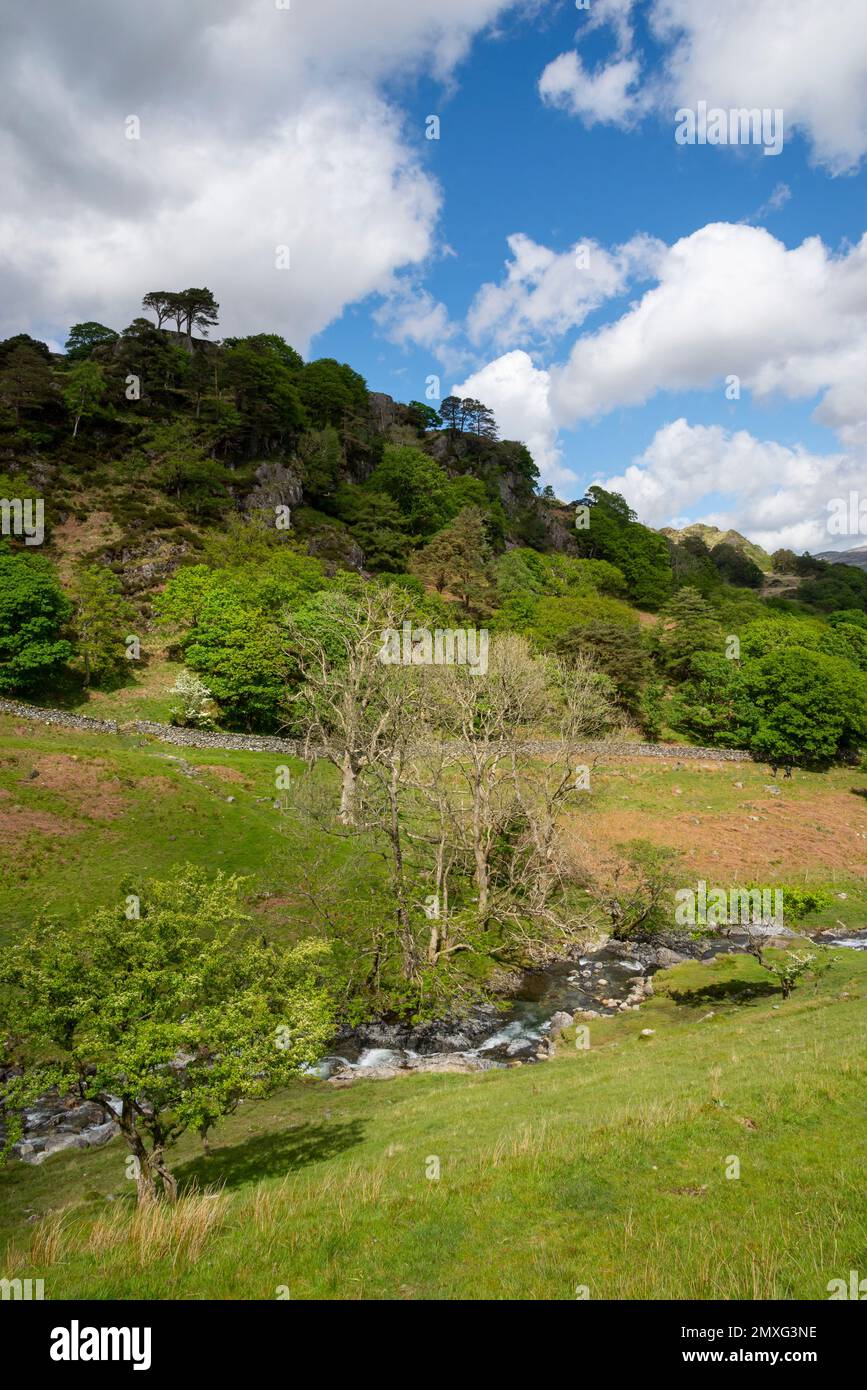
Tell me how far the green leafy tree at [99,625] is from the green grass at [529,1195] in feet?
151

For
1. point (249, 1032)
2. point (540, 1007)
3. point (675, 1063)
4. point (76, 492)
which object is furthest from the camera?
point (76, 492)

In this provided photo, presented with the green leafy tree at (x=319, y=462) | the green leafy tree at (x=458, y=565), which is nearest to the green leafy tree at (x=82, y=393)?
the green leafy tree at (x=319, y=462)

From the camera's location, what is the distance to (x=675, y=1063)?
17531 mm

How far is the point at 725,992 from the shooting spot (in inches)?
1083

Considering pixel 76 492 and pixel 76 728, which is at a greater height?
pixel 76 492

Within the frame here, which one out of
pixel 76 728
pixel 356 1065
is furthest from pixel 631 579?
pixel 356 1065

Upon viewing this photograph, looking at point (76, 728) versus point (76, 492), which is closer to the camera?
point (76, 728)

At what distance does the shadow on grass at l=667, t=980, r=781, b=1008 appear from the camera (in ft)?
Result: 87.5

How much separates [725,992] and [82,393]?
106 metres

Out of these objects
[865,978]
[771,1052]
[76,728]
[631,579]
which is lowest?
[865,978]

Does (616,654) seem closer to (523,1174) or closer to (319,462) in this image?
(319,462)

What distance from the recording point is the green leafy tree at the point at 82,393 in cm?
9044

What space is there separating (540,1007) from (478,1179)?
63.8 feet
